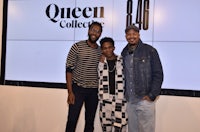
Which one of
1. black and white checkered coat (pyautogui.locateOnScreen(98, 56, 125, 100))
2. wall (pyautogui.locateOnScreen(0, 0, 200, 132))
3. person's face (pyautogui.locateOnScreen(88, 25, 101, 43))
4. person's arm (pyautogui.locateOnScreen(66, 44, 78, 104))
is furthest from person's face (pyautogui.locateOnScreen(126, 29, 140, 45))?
wall (pyautogui.locateOnScreen(0, 0, 200, 132))

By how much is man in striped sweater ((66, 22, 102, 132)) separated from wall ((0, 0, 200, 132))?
620 mm

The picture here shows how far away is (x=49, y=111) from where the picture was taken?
12.0 ft

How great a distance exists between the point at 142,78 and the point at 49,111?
1504 mm

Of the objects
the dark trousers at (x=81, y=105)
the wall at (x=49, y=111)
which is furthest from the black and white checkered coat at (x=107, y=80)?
the wall at (x=49, y=111)

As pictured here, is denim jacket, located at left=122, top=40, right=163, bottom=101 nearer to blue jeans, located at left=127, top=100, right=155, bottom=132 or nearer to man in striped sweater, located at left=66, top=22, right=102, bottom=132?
blue jeans, located at left=127, top=100, right=155, bottom=132

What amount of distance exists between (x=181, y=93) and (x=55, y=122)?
5.31 feet

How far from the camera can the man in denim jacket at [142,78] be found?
2689 millimetres

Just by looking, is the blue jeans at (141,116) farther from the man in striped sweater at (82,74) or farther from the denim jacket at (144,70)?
the man in striped sweater at (82,74)

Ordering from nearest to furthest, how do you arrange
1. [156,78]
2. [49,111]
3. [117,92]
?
[156,78]
[117,92]
[49,111]

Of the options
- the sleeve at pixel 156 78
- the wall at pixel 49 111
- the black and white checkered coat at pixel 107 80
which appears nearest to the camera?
the sleeve at pixel 156 78

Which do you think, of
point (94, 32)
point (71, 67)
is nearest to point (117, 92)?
point (71, 67)

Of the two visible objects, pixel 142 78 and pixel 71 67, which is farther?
pixel 71 67

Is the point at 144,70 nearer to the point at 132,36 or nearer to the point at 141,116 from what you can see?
the point at 132,36

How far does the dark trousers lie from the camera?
2898mm
